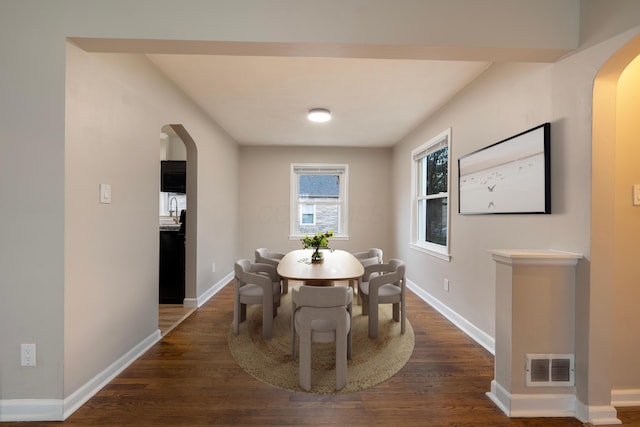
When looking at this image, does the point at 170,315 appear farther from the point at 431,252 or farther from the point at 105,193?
the point at 431,252

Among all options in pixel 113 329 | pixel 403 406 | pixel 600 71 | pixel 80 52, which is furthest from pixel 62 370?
pixel 600 71

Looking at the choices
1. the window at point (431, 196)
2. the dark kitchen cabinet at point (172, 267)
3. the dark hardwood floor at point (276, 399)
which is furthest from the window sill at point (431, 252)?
the dark kitchen cabinet at point (172, 267)

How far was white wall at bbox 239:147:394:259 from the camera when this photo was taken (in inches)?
221

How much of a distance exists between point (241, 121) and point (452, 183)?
292cm

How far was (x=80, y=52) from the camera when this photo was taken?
5.89 ft

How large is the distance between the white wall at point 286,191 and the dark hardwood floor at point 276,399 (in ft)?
10.5

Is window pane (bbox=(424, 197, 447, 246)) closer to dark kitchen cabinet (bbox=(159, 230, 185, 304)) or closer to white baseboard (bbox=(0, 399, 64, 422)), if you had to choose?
dark kitchen cabinet (bbox=(159, 230, 185, 304))

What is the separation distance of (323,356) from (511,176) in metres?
2.08

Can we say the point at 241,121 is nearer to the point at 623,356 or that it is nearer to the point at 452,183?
the point at 452,183

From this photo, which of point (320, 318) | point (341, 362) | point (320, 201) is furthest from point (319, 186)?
point (341, 362)

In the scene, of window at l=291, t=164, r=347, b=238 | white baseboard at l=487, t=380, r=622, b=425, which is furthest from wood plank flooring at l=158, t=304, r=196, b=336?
white baseboard at l=487, t=380, r=622, b=425

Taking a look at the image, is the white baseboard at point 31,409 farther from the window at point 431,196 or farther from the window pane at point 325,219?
the window pane at point 325,219

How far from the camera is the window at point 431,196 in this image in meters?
3.58

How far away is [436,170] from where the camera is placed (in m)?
3.91
